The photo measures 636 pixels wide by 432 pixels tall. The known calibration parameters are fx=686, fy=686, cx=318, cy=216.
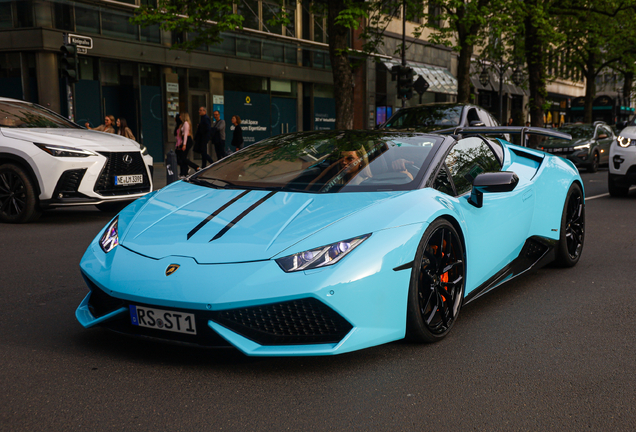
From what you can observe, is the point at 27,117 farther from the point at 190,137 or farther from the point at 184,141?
the point at 190,137

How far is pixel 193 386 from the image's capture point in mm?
3145

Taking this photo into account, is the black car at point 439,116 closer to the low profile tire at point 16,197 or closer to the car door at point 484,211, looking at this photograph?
the low profile tire at point 16,197

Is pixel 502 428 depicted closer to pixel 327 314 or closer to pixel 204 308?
pixel 327 314

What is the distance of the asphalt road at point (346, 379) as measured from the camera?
9.27ft

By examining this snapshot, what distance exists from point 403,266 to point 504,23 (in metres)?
19.1

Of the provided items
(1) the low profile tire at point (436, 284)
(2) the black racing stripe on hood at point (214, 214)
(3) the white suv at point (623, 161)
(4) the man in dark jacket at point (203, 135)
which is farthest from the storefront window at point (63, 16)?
(1) the low profile tire at point (436, 284)

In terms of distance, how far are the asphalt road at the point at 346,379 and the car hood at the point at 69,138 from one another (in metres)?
4.22

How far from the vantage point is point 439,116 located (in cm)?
1264

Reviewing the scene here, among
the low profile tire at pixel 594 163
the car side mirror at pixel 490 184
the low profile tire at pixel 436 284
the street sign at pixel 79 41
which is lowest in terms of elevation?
the low profile tire at pixel 594 163

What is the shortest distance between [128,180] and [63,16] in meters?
11.4

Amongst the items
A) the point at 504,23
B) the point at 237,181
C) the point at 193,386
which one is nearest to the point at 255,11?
the point at 504,23

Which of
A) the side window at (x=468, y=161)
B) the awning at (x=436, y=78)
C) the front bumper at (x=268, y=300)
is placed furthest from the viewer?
the awning at (x=436, y=78)

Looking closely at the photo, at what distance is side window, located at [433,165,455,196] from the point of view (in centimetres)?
414

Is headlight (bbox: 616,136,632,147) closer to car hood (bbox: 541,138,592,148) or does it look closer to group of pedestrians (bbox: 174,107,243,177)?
car hood (bbox: 541,138,592,148)
